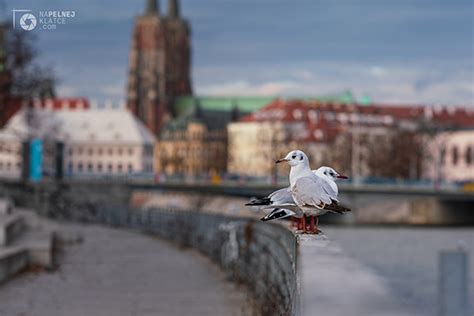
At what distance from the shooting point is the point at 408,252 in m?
63.7

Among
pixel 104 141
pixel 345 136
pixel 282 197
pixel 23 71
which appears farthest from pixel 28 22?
pixel 104 141

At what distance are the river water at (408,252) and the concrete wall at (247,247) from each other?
4751mm

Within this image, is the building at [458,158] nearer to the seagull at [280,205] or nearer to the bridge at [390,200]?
the bridge at [390,200]

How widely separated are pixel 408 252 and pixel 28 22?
56.4 metres

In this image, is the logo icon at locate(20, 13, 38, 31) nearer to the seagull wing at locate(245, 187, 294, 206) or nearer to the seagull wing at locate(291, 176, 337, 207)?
the seagull wing at locate(245, 187, 294, 206)

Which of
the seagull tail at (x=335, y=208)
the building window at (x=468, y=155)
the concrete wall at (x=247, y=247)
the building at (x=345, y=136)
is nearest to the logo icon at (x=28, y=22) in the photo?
the concrete wall at (x=247, y=247)

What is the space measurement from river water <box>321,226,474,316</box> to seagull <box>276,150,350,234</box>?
21.3 m

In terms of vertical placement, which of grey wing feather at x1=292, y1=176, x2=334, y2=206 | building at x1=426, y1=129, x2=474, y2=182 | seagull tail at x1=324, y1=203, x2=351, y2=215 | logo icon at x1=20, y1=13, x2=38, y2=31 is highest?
logo icon at x1=20, y1=13, x2=38, y2=31

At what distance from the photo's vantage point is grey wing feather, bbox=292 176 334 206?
5.48m

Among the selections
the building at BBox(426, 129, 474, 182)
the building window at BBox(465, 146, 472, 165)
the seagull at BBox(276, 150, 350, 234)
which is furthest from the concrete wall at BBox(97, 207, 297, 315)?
the building window at BBox(465, 146, 472, 165)

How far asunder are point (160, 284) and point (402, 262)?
39137 millimetres

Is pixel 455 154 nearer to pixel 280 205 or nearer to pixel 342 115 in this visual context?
pixel 342 115

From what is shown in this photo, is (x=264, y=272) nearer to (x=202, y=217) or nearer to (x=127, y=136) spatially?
(x=202, y=217)

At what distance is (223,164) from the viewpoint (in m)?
168
